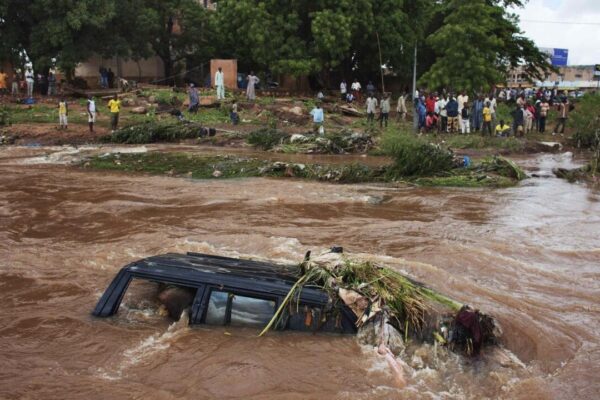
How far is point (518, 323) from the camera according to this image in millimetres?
6832

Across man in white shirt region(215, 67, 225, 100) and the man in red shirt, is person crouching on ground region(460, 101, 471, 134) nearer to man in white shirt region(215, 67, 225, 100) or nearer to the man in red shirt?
the man in red shirt

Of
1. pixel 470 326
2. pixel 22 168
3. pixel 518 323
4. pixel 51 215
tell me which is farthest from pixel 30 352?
pixel 22 168

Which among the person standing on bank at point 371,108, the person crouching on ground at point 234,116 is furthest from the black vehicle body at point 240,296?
the person standing on bank at point 371,108

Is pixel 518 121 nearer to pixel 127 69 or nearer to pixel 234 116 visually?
pixel 234 116

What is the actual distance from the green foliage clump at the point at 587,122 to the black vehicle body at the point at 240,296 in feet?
65.3

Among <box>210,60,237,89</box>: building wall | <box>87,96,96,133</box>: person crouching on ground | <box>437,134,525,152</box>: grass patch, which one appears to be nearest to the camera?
<box>437,134,525,152</box>: grass patch

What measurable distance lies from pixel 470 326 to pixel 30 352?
4213mm

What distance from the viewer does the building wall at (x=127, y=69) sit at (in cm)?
3538

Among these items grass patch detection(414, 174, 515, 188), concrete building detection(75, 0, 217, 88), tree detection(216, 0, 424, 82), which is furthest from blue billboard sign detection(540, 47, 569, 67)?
grass patch detection(414, 174, 515, 188)

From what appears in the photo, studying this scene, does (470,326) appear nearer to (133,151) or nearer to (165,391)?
(165,391)

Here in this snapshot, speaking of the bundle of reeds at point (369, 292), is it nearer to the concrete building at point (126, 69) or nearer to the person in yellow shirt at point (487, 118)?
A: the person in yellow shirt at point (487, 118)

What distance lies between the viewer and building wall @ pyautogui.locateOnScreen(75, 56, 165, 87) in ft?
116

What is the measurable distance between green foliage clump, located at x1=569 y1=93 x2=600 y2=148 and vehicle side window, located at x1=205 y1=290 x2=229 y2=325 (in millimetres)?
20348

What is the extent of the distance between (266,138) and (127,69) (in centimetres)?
1923
